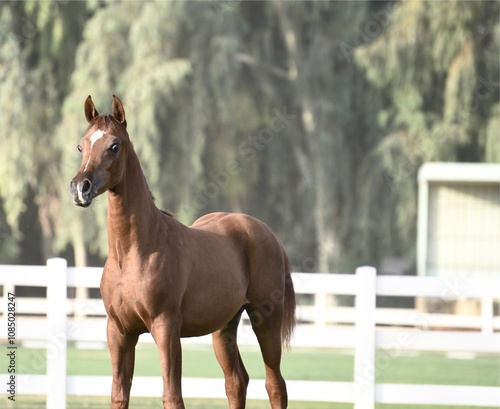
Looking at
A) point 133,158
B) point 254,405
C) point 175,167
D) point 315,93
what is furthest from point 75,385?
point 315,93

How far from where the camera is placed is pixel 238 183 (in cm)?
2480

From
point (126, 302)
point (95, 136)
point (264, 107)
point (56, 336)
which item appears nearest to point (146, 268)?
point (126, 302)

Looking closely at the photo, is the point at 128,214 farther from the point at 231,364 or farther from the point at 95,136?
the point at 231,364

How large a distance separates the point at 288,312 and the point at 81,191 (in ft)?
6.69

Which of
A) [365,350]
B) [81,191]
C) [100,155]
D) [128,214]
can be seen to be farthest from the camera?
[365,350]

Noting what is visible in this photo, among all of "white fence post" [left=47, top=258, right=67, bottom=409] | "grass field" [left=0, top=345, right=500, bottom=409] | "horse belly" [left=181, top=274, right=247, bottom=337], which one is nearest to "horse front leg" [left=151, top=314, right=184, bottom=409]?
"horse belly" [left=181, top=274, right=247, bottom=337]

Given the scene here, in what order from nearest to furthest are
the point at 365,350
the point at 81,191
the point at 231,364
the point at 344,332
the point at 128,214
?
the point at 81,191, the point at 128,214, the point at 231,364, the point at 365,350, the point at 344,332

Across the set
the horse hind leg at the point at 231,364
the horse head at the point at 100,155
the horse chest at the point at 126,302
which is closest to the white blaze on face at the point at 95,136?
the horse head at the point at 100,155

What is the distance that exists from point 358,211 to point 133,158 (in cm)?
1983

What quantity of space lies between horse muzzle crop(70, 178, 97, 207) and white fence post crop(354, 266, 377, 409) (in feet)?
10.5

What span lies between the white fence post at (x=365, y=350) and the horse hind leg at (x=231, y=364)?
1.67 metres

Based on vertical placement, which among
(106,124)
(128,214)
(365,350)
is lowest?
(365,350)

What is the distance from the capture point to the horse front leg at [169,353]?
5.24 meters

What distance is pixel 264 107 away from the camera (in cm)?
2597
